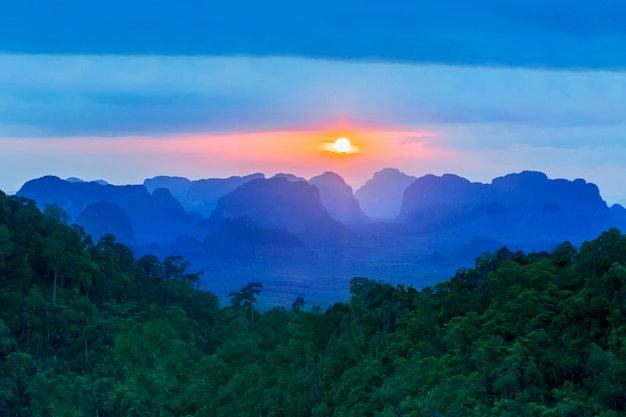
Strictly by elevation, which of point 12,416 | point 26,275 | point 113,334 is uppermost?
point 26,275

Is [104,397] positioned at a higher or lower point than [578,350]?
lower

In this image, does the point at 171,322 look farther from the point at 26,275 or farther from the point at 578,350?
the point at 578,350

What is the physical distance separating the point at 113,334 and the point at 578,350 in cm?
3467

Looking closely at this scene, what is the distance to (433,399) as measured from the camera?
90.7ft

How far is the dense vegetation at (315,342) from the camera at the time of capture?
28.3 metres

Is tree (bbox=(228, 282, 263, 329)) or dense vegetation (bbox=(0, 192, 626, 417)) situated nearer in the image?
dense vegetation (bbox=(0, 192, 626, 417))

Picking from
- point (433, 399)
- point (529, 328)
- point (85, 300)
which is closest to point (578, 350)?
point (529, 328)

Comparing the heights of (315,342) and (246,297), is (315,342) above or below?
below

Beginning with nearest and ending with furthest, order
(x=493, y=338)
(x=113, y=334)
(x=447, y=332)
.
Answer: (x=493, y=338), (x=447, y=332), (x=113, y=334)

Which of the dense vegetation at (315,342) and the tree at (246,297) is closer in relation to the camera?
the dense vegetation at (315,342)

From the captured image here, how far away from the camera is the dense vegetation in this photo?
2830 centimetres

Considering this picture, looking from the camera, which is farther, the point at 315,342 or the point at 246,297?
the point at 246,297

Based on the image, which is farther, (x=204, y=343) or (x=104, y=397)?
(x=204, y=343)

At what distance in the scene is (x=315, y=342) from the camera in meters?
43.3
